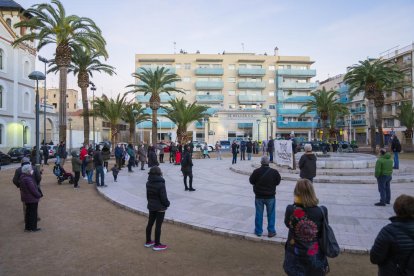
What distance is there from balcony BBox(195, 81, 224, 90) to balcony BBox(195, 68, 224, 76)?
1.93 metres

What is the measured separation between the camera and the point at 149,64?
221 ft

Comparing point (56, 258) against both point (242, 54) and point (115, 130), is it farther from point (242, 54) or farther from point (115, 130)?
point (242, 54)

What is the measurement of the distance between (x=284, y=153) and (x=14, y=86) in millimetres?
33255

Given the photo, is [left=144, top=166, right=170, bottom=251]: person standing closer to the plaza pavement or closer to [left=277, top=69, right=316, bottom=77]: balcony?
the plaza pavement

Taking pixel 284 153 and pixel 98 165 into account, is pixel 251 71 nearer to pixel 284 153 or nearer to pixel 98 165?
pixel 284 153

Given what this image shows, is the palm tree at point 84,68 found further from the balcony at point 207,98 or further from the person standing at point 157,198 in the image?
the balcony at point 207,98

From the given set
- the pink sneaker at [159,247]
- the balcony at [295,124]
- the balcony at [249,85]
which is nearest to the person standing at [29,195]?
the pink sneaker at [159,247]

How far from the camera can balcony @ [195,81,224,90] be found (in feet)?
218

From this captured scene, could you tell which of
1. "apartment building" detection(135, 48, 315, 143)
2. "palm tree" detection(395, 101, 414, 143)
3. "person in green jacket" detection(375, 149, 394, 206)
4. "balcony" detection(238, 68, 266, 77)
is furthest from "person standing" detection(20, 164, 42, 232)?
"balcony" detection(238, 68, 266, 77)

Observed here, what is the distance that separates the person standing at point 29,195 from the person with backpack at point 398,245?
23.9ft

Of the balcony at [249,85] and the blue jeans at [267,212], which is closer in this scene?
the blue jeans at [267,212]

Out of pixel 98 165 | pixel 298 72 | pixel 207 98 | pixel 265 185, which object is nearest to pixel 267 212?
pixel 265 185

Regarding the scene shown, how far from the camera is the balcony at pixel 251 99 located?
219ft

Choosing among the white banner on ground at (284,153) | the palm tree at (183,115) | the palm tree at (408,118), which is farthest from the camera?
the palm tree at (408,118)
